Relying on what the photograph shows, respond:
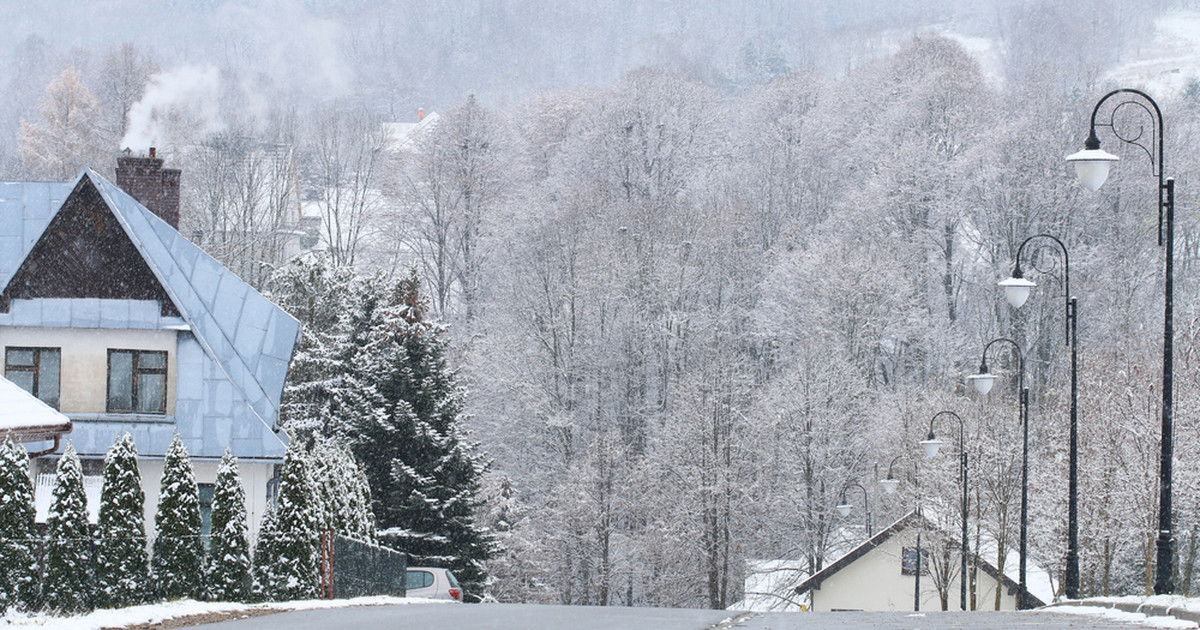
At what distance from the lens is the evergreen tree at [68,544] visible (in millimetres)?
18641

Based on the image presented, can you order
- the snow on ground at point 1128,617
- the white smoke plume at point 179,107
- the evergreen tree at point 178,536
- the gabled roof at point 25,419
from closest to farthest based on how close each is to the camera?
the snow on ground at point 1128,617, the evergreen tree at point 178,536, the gabled roof at point 25,419, the white smoke plume at point 179,107

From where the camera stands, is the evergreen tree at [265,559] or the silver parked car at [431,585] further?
the silver parked car at [431,585]

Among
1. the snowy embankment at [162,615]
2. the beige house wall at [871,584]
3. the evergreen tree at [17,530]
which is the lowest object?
the beige house wall at [871,584]

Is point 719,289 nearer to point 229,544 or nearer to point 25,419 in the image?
point 229,544

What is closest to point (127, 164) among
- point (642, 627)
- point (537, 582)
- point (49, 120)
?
point (642, 627)

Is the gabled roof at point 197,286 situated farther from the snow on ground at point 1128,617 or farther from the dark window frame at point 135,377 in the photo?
the snow on ground at point 1128,617

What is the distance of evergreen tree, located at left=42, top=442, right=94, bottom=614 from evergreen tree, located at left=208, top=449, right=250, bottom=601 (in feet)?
7.48

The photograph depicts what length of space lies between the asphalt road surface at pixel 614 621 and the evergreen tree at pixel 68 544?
244 cm

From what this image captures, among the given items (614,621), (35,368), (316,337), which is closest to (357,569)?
(614,621)

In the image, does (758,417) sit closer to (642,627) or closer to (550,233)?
(550,233)

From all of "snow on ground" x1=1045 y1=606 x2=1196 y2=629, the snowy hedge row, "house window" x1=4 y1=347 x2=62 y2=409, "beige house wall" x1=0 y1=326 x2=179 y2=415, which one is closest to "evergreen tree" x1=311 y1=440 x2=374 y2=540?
the snowy hedge row

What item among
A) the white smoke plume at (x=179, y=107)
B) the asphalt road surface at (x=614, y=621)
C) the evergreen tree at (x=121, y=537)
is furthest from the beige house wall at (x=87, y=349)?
the white smoke plume at (x=179, y=107)

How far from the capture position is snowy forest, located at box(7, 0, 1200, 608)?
169ft

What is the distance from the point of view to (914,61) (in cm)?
7962
